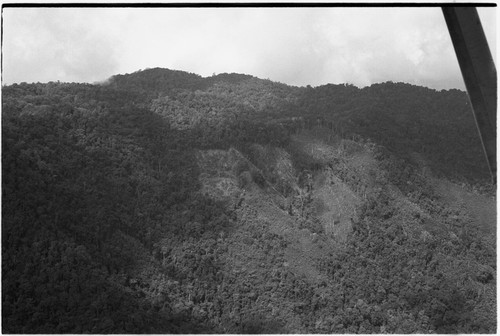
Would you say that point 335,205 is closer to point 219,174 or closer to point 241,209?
point 241,209

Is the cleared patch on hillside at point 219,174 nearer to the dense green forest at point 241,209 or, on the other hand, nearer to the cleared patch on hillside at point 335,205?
the dense green forest at point 241,209

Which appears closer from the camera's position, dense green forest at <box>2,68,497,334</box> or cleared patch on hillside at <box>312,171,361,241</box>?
dense green forest at <box>2,68,497,334</box>

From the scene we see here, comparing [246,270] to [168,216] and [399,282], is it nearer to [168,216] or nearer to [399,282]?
[168,216]

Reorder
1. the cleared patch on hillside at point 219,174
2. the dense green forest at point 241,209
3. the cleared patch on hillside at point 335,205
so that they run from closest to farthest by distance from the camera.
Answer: the dense green forest at point 241,209 → the cleared patch on hillside at point 335,205 → the cleared patch on hillside at point 219,174

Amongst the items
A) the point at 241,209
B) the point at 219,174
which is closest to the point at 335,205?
the point at 241,209

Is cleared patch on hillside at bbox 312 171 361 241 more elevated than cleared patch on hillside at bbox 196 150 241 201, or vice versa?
cleared patch on hillside at bbox 196 150 241 201

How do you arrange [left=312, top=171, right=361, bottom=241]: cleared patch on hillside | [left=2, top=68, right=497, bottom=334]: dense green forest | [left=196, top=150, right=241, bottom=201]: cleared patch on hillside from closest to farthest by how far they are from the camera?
1. [left=2, top=68, right=497, bottom=334]: dense green forest
2. [left=312, top=171, right=361, bottom=241]: cleared patch on hillside
3. [left=196, top=150, right=241, bottom=201]: cleared patch on hillside

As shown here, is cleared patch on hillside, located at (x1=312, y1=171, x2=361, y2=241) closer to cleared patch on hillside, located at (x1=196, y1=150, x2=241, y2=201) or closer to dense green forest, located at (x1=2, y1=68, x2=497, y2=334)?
dense green forest, located at (x1=2, y1=68, x2=497, y2=334)

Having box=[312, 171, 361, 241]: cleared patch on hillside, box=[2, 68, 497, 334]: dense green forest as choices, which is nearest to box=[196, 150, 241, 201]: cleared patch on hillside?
box=[2, 68, 497, 334]: dense green forest

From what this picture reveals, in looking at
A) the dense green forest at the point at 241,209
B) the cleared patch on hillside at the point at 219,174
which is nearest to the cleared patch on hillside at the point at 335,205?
the dense green forest at the point at 241,209
